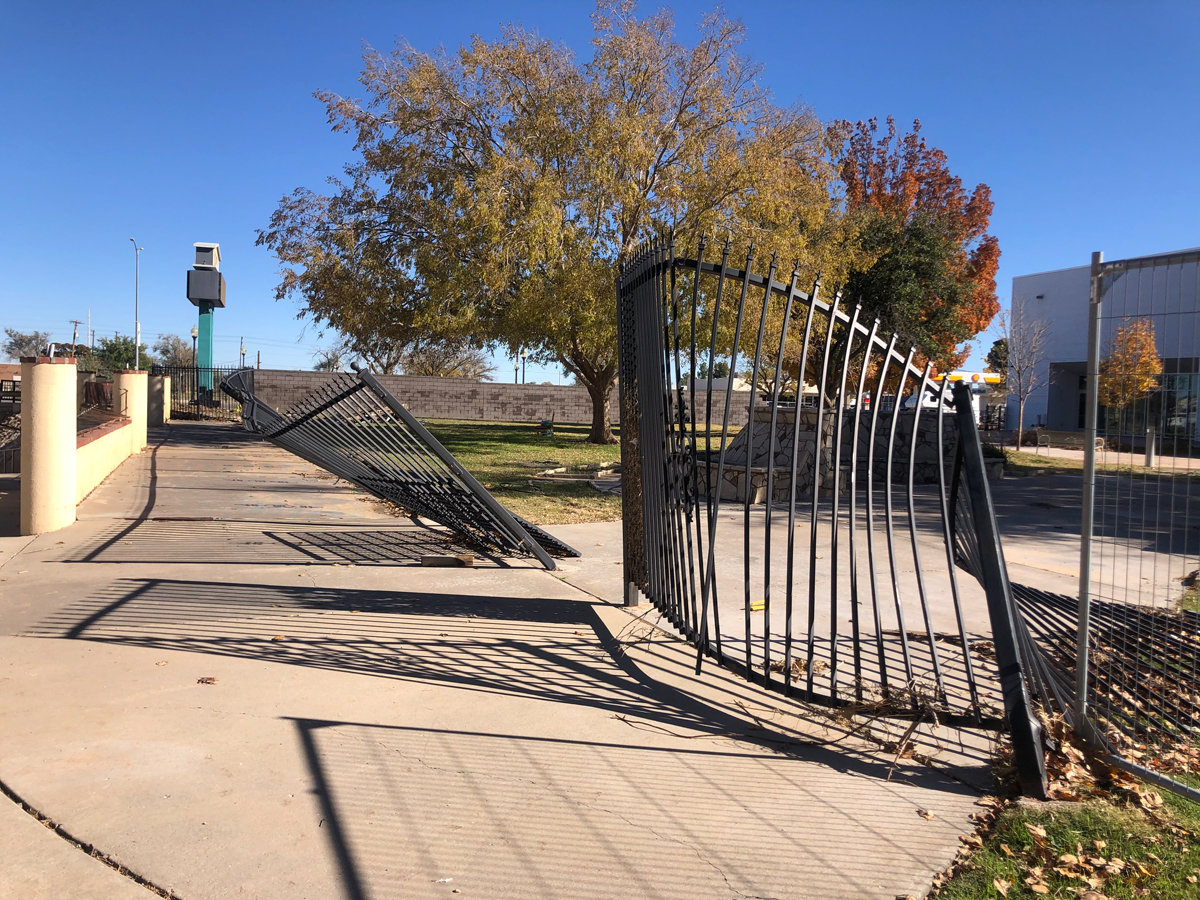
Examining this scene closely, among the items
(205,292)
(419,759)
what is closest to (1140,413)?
(419,759)

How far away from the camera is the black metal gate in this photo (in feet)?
96.5

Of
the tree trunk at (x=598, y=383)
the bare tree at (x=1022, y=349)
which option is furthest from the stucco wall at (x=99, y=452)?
the bare tree at (x=1022, y=349)

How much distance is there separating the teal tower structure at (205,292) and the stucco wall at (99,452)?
19630 mm

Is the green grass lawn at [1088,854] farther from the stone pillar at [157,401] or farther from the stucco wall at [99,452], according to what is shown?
the stone pillar at [157,401]

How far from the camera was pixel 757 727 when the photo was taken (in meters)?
3.68

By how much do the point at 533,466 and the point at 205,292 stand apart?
899 inches

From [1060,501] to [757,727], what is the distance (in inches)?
425

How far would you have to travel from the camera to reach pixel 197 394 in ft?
96.7

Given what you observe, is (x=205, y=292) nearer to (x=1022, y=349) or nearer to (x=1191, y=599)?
(x=1022, y=349)

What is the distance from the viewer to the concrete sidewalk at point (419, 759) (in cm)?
253

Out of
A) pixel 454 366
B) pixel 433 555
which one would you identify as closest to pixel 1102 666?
pixel 433 555

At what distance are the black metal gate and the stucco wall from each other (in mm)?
15200

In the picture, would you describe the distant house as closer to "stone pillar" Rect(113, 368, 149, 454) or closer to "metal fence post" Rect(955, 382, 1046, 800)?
"metal fence post" Rect(955, 382, 1046, 800)

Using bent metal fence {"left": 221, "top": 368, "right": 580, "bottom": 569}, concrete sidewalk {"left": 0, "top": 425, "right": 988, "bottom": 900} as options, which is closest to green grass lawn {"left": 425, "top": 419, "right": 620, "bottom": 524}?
bent metal fence {"left": 221, "top": 368, "right": 580, "bottom": 569}
